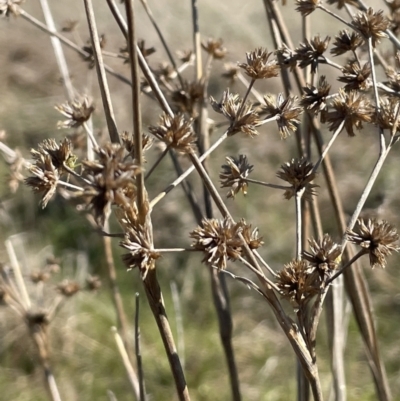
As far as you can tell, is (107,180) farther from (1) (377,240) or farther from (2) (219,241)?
(1) (377,240)

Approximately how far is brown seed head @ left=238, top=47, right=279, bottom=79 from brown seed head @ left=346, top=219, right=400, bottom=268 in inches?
6.5

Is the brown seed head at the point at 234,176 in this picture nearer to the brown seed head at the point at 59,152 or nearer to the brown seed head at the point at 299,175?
the brown seed head at the point at 299,175

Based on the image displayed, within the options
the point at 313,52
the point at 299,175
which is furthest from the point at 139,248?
the point at 313,52

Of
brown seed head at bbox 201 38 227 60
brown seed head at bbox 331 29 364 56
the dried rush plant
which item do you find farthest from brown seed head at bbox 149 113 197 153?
brown seed head at bbox 201 38 227 60

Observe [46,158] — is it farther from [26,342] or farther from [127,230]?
[26,342]

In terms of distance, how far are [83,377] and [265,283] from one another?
170 cm

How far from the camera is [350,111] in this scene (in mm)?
542

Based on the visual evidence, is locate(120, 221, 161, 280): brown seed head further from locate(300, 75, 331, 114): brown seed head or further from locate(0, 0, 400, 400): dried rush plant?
A: locate(300, 75, 331, 114): brown seed head

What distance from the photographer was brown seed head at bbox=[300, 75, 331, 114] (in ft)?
1.78

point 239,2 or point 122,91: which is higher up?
point 239,2

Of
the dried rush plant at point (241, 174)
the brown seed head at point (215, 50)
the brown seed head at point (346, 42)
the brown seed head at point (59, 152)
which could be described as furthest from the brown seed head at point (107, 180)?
the brown seed head at point (215, 50)

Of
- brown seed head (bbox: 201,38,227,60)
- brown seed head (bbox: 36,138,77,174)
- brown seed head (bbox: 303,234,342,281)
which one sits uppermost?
brown seed head (bbox: 201,38,227,60)

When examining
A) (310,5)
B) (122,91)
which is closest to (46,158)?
(310,5)

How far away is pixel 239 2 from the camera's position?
15.6 ft
